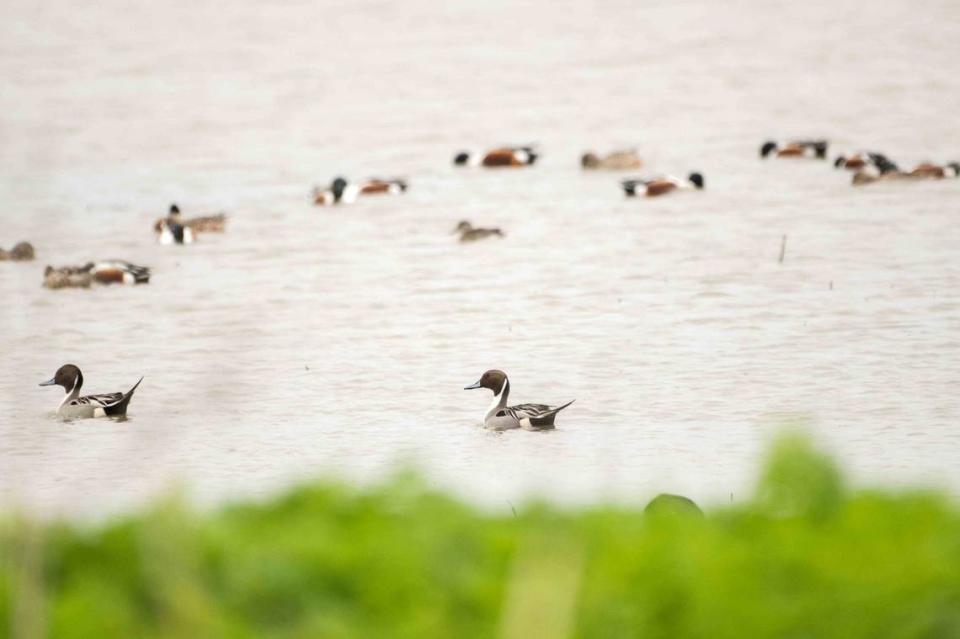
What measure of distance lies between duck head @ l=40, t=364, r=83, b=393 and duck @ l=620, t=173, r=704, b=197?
10.6 metres

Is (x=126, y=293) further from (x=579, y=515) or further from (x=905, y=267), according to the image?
(x=579, y=515)

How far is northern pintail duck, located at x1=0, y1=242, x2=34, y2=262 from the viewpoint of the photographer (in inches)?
764

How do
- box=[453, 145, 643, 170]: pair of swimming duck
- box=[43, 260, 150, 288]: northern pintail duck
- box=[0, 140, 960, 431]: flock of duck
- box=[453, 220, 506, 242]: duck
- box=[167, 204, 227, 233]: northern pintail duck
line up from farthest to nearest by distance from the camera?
box=[453, 145, 643, 170]: pair of swimming duck → box=[167, 204, 227, 233]: northern pintail duck → box=[453, 220, 506, 242]: duck → box=[43, 260, 150, 288]: northern pintail duck → box=[0, 140, 960, 431]: flock of duck

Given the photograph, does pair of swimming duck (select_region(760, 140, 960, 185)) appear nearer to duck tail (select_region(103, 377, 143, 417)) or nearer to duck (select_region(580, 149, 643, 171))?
duck (select_region(580, 149, 643, 171))

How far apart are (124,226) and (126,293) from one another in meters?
4.69

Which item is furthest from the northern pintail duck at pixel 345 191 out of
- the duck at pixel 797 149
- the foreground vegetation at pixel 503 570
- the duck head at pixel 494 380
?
the foreground vegetation at pixel 503 570

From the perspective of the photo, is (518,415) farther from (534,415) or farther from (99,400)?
(99,400)

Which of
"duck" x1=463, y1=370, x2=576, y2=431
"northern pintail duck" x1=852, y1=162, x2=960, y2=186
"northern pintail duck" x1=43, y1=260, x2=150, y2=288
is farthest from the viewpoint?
"northern pintail duck" x1=852, y1=162, x2=960, y2=186

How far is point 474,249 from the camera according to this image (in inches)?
757

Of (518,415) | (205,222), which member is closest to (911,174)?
(205,222)

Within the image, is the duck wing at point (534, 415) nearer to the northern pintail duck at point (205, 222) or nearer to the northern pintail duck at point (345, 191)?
the northern pintail duck at point (205, 222)

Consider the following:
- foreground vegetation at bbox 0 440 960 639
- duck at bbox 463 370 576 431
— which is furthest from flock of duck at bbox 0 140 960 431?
foreground vegetation at bbox 0 440 960 639

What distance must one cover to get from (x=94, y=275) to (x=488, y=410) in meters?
6.76

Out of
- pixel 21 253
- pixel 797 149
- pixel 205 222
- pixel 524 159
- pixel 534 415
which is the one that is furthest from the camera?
pixel 524 159
